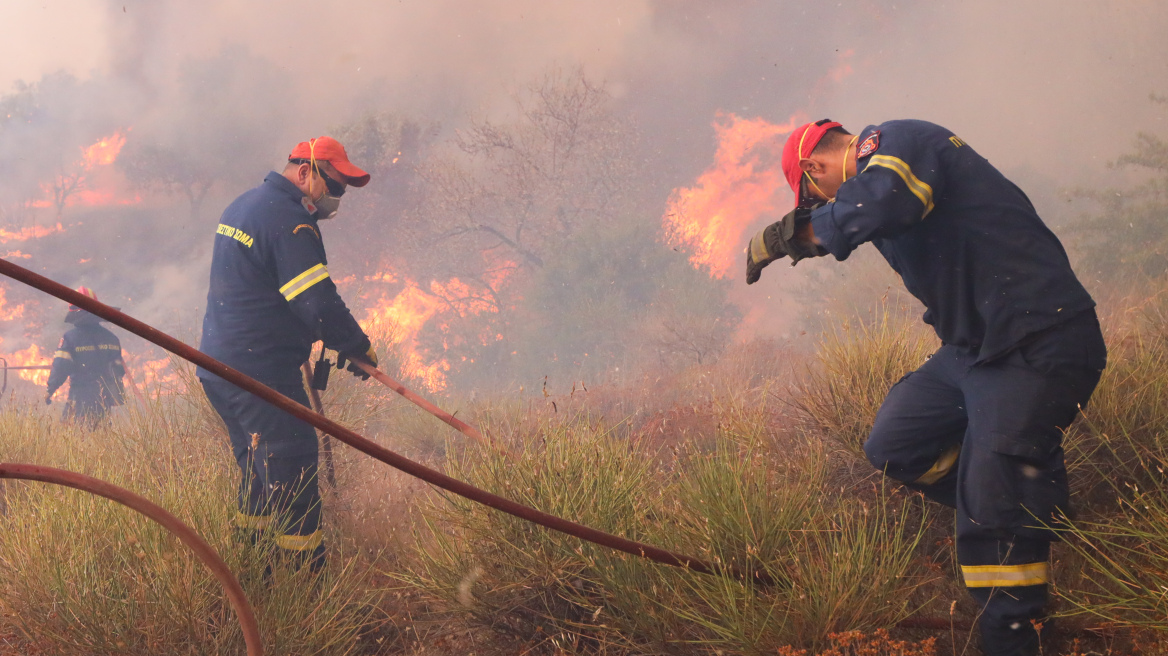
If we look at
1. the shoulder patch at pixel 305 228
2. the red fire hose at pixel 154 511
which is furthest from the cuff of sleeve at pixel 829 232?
the shoulder patch at pixel 305 228

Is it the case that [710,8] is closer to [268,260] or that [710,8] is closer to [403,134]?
[403,134]

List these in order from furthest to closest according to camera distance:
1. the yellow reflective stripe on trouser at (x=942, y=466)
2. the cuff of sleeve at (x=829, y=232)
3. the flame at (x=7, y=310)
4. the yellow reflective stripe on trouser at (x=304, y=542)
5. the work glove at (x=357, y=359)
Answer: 1. the flame at (x=7, y=310)
2. the work glove at (x=357, y=359)
3. the yellow reflective stripe on trouser at (x=304, y=542)
4. the yellow reflective stripe on trouser at (x=942, y=466)
5. the cuff of sleeve at (x=829, y=232)

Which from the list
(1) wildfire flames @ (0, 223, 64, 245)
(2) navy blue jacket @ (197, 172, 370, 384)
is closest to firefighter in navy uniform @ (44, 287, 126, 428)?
(2) navy blue jacket @ (197, 172, 370, 384)

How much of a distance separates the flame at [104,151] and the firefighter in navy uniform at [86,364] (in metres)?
30.1

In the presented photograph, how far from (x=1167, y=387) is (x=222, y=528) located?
3.90 metres

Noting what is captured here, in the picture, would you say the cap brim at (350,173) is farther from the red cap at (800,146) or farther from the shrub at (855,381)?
the shrub at (855,381)

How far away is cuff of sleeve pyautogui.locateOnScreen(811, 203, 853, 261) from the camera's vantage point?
1931 mm

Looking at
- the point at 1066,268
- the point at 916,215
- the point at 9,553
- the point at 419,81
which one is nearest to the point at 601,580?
the point at 916,215

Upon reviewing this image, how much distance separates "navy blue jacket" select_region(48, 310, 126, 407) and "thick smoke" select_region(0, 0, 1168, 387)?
15.9 metres

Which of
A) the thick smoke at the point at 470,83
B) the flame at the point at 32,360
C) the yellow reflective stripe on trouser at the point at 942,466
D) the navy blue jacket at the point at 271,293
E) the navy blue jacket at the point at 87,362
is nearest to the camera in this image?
the yellow reflective stripe on trouser at the point at 942,466

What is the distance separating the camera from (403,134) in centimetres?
2398

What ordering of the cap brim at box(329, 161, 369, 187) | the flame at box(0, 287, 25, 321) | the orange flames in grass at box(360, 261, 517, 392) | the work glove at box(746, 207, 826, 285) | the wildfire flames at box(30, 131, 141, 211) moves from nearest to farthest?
the work glove at box(746, 207, 826, 285), the cap brim at box(329, 161, 369, 187), the orange flames in grass at box(360, 261, 517, 392), the flame at box(0, 287, 25, 321), the wildfire flames at box(30, 131, 141, 211)

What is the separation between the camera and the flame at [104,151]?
32906mm

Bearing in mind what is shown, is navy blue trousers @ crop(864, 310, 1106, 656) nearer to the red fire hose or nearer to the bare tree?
the red fire hose
